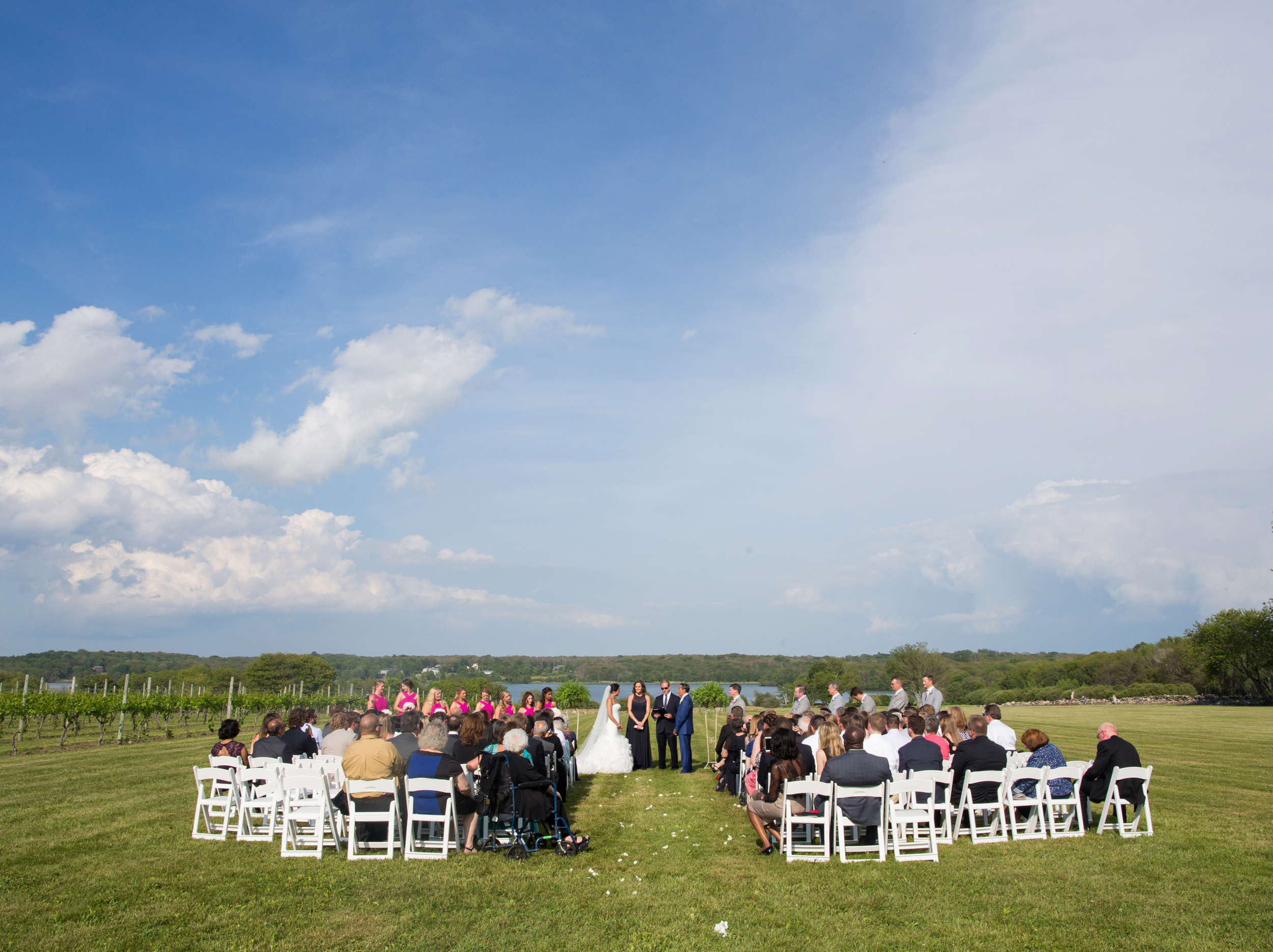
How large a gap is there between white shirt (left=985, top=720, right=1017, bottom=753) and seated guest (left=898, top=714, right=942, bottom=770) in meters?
1.64

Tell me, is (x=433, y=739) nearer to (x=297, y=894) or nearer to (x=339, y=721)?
(x=297, y=894)

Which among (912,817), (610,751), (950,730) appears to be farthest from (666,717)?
(912,817)

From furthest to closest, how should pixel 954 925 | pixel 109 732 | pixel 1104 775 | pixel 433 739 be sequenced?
pixel 109 732 → pixel 1104 775 → pixel 433 739 → pixel 954 925

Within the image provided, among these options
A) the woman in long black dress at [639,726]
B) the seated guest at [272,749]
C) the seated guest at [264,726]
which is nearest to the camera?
the seated guest at [272,749]

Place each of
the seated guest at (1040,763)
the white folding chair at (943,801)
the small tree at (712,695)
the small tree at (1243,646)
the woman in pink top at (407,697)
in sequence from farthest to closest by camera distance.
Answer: the small tree at (1243,646)
the small tree at (712,695)
the woman in pink top at (407,697)
the seated guest at (1040,763)
the white folding chair at (943,801)

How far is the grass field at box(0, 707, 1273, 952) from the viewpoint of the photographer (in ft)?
17.0

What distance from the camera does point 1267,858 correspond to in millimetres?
7176

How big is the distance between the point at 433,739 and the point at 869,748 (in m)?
4.80

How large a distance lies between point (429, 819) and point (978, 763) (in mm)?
5595

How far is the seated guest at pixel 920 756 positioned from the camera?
27.2ft

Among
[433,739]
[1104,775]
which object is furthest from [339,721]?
[1104,775]

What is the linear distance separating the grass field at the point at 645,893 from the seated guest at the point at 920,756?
30.8 inches

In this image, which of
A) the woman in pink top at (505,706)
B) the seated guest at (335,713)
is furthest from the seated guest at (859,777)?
the woman in pink top at (505,706)

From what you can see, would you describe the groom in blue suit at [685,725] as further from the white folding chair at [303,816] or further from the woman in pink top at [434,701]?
the white folding chair at [303,816]
